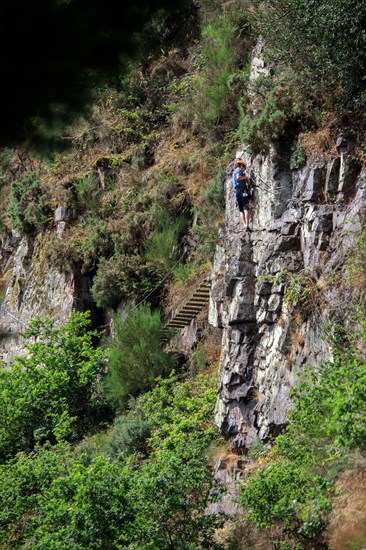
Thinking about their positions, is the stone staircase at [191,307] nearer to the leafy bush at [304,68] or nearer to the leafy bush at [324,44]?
the leafy bush at [304,68]

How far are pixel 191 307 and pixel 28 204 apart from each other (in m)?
8.95

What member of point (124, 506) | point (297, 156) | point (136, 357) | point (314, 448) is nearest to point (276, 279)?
point (297, 156)

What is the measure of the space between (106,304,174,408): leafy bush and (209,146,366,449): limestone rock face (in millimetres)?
3077

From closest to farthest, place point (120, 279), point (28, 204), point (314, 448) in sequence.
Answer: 1. point (314, 448)
2. point (120, 279)
3. point (28, 204)

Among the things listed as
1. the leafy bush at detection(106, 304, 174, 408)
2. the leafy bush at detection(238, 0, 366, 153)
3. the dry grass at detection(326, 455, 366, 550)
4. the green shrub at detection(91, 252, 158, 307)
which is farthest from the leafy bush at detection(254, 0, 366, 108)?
the green shrub at detection(91, 252, 158, 307)

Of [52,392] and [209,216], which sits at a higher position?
[209,216]

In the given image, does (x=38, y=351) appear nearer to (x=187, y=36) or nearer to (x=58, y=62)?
(x=187, y=36)

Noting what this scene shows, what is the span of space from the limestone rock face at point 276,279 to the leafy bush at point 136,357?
3.08m

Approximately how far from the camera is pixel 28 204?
88.8ft

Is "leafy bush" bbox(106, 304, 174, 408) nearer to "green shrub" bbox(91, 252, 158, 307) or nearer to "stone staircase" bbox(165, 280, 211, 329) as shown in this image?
"stone staircase" bbox(165, 280, 211, 329)

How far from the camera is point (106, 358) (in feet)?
70.6

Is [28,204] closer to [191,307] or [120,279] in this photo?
[120,279]

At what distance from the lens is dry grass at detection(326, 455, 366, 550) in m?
10.5

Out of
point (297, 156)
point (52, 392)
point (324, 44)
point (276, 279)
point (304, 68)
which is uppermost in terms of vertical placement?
point (324, 44)
